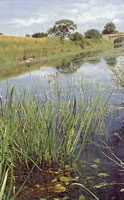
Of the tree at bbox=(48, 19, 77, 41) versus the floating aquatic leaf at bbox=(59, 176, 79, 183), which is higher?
the tree at bbox=(48, 19, 77, 41)

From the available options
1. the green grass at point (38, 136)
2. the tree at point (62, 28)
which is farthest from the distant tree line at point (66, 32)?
the green grass at point (38, 136)

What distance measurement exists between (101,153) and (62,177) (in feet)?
2.37

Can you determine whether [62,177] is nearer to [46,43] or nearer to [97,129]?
[97,129]

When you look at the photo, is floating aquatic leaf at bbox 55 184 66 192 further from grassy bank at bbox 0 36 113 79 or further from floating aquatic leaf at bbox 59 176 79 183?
grassy bank at bbox 0 36 113 79

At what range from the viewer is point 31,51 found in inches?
854

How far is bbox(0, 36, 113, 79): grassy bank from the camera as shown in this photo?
56.5 ft

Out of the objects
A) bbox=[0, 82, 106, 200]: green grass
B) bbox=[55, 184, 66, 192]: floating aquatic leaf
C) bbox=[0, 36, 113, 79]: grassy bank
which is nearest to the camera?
bbox=[55, 184, 66, 192]: floating aquatic leaf

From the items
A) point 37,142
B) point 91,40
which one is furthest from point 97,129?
point 91,40

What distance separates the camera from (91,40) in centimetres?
3394

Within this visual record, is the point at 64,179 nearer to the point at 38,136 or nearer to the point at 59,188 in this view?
the point at 59,188

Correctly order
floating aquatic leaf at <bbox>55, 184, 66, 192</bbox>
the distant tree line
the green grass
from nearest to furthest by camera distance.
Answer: floating aquatic leaf at <bbox>55, 184, 66, 192</bbox> < the green grass < the distant tree line

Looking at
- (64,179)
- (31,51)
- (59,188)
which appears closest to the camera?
(59,188)

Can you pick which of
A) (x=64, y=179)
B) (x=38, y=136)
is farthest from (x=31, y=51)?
(x=64, y=179)

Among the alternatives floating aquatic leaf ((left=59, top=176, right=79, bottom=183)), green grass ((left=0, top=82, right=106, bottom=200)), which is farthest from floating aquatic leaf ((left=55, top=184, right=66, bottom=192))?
green grass ((left=0, top=82, right=106, bottom=200))
